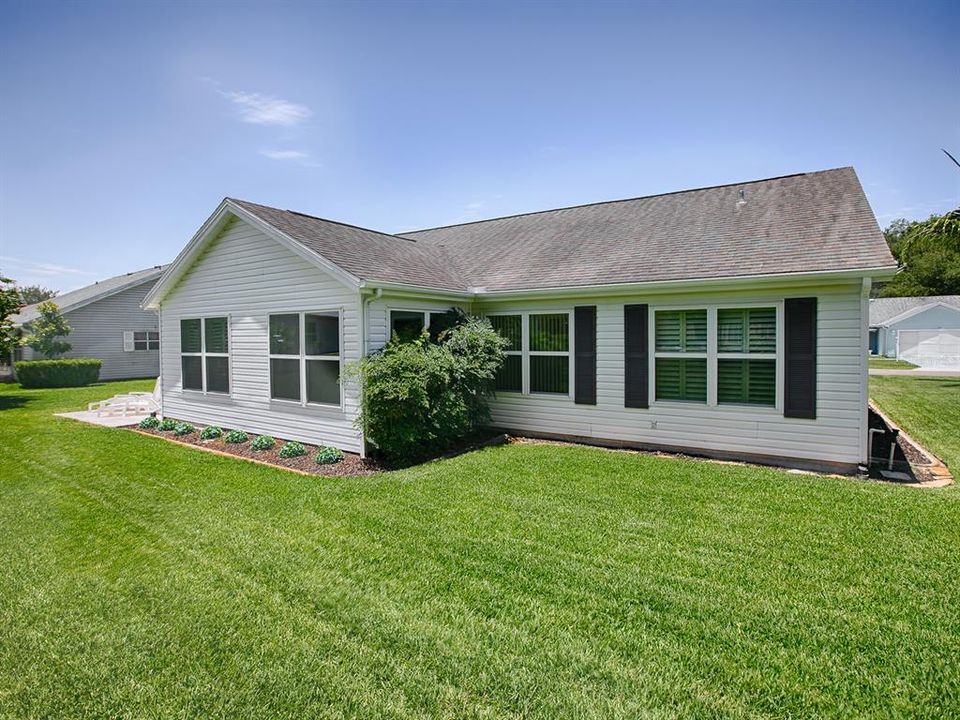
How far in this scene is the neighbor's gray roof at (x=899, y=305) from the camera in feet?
120

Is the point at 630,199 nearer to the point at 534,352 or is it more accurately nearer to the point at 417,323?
the point at 534,352

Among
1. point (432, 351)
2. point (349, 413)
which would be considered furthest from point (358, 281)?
point (349, 413)

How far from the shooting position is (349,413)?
8.79 metres

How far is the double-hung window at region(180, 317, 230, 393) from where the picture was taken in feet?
36.3

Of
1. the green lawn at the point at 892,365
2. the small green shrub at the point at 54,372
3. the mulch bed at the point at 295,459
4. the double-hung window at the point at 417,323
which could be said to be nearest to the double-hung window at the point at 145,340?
the small green shrub at the point at 54,372

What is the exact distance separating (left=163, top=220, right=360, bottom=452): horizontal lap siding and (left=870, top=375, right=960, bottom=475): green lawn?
9.86m

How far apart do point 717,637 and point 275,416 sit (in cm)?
882

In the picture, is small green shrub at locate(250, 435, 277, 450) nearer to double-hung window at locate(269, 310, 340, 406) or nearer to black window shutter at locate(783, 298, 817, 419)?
double-hung window at locate(269, 310, 340, 406)

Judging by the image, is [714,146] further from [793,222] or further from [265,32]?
→ [265,32]

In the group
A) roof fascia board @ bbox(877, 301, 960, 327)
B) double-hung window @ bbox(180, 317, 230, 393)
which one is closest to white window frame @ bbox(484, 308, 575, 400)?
double-hung window @ bbox(180, 317, 230, 393)

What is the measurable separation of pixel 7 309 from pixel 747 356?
74.1ft

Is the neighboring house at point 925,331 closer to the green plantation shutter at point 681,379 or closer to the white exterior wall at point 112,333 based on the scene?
the green plantation shutter at point 681,379

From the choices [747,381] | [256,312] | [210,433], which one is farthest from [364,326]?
[747,381]

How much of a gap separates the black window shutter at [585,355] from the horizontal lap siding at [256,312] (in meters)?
4.09
